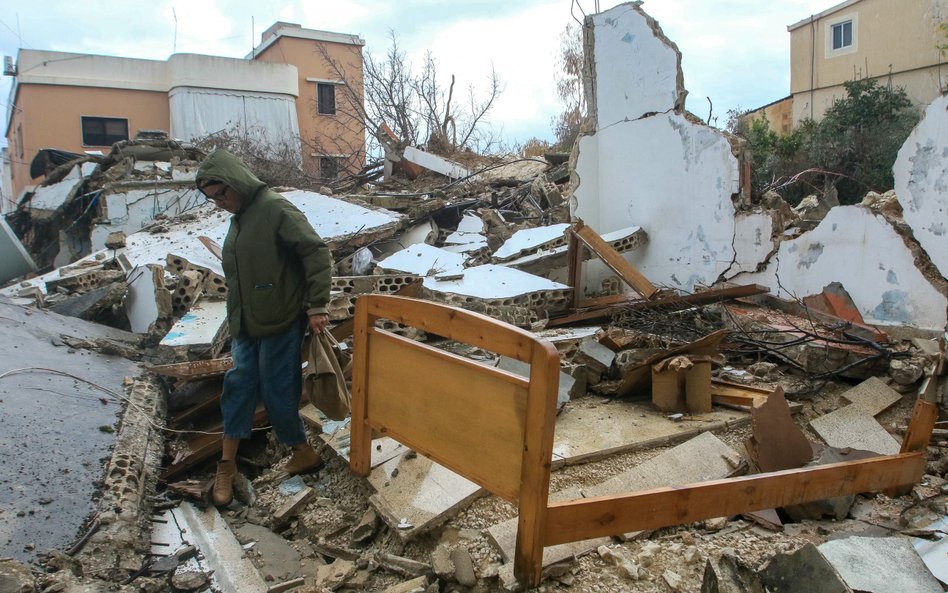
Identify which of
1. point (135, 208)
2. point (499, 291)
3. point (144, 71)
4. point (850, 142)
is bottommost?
point (499, 291)

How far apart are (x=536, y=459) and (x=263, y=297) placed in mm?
1829

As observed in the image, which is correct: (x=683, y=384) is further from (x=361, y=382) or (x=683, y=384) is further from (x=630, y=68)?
(x=630, y=68)

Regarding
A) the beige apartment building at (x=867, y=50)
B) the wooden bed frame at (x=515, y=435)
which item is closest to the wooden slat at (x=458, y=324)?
the wooden bed frame at (x=515, y=435)

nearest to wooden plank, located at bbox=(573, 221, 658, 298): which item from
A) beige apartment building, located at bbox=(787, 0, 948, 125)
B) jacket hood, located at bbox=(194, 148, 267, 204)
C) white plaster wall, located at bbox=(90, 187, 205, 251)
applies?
jacket hood, located at bbox=(194, 148, 267, 204)

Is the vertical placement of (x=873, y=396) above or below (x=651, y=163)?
below

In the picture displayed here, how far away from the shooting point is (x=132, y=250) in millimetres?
8078

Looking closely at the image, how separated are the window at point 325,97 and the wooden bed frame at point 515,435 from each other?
89.4 feet

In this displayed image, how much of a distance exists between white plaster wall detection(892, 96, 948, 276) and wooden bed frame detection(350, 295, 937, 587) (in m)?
2.14

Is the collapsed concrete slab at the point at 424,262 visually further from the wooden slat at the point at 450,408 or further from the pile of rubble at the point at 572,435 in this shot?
the wooden slat at the point at 450,408

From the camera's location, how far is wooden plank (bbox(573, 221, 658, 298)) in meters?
5.96

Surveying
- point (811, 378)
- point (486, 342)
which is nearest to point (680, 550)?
point (486, 342)

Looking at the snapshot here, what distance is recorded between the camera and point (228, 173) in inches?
124

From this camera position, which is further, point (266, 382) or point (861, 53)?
point (861, 53)

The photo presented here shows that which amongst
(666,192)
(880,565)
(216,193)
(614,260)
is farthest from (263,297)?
(666,192)
